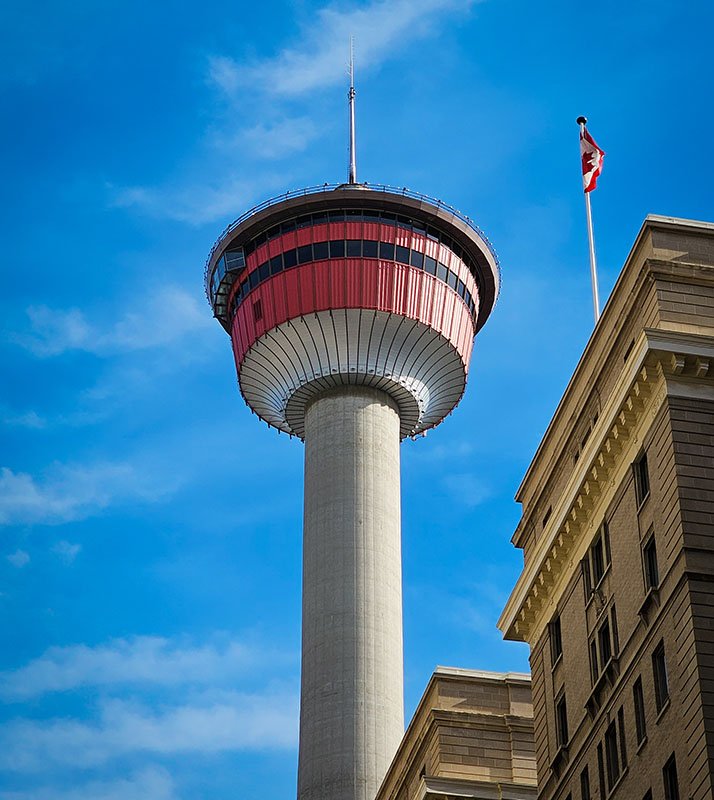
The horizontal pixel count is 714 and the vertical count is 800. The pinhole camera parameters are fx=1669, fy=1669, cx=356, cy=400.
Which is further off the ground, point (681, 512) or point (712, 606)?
point (681, 512)

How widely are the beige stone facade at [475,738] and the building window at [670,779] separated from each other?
25816 mm


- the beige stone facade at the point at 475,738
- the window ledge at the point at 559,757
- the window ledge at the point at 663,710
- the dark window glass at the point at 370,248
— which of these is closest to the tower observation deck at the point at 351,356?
the dark window glass at the point at 370,248

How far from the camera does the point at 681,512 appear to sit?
51844 mm

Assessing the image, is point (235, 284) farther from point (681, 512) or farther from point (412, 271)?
point (681, 512)

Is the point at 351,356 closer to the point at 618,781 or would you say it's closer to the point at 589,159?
the point at 589,159

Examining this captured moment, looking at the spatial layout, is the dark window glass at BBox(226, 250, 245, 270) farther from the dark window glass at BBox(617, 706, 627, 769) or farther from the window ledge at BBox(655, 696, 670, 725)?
the window ledge at BBox(655, 696, 670, 725)

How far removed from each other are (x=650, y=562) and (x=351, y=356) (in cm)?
8052

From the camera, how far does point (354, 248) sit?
136 meters

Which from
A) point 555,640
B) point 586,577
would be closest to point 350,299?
point 555,640

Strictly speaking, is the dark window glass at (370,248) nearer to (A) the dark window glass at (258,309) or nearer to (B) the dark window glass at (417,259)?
(B) the dark window glass at (417,259)

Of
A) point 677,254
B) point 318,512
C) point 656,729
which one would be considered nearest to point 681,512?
point 656,729

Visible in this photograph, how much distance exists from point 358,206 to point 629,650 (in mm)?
85892

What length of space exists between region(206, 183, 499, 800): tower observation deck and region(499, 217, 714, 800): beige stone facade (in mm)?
57261

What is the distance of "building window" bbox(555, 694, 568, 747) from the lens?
200ft
